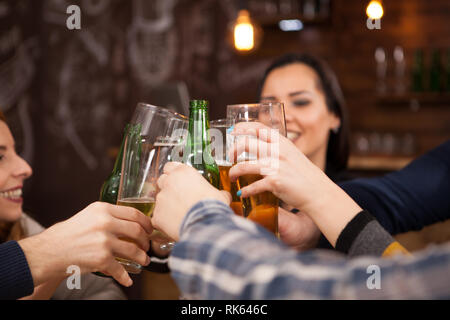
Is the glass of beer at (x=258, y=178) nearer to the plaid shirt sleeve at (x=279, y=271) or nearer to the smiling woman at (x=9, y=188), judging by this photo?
the plaid shirt sleeve at (x=279, y=271)

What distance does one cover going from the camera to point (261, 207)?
77cm

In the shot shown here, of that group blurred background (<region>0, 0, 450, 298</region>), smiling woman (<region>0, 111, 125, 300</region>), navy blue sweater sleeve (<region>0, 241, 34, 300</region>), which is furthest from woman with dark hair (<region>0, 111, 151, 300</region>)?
blurred background (<region>0, 0, 450, 298</region>)

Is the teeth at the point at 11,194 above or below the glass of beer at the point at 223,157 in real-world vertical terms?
below

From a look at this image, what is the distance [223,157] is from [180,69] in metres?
3.89

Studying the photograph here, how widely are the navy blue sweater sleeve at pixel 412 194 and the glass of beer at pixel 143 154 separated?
1.65 ft

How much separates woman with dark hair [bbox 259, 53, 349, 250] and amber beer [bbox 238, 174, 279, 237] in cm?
110

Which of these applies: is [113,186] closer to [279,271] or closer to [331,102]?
[279,271]

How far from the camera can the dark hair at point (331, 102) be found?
198 cm

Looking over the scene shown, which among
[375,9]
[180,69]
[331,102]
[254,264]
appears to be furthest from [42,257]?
[180,69]

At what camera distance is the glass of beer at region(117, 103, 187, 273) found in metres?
0.78

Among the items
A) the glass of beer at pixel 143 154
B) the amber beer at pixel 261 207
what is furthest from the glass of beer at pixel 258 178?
the glass of beer at pixel 143 154

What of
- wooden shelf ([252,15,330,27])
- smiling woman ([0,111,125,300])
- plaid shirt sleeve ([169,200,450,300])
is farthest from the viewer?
wooden shelf ([252,15,330,27])

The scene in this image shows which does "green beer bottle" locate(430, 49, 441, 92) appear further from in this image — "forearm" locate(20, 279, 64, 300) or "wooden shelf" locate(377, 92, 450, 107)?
"forearm" locate(20, 279, 64, 300)
